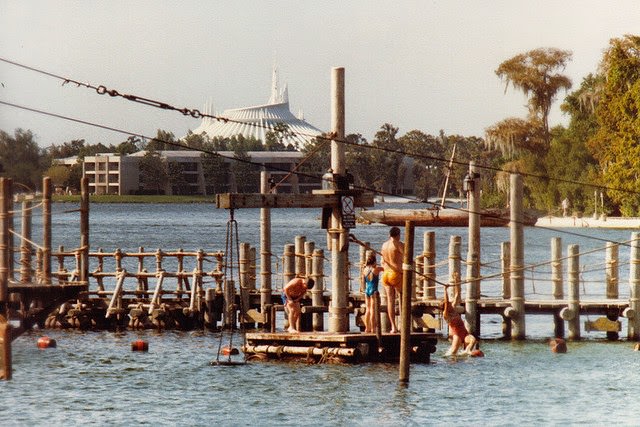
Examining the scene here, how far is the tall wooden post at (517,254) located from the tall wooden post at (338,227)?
17.7 ft

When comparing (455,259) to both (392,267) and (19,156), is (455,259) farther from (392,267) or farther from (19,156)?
(19,156)

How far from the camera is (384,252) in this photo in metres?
32.3

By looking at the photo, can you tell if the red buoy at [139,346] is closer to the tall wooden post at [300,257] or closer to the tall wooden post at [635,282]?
the tall wooden post at [300,257]

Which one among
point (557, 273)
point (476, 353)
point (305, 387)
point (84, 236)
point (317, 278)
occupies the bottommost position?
point (305, 387)

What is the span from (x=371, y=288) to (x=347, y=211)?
2.16 metres

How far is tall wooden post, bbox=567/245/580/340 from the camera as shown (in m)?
36.1

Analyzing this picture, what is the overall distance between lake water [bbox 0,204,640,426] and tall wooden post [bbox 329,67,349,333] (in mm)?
1362

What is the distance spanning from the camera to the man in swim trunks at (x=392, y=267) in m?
32.1

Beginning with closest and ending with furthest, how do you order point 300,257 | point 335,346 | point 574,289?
point 335,346
point 574,289
point 300,257

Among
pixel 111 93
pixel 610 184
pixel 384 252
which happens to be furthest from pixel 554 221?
pixel 111 93

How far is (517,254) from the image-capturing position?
36.6 metres

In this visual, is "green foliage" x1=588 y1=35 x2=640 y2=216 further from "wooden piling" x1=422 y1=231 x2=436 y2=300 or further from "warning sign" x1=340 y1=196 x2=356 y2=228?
"warning sign" x1=340 y1=196 x2=356 y2=228

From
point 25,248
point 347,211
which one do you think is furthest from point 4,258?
A: point 347,211

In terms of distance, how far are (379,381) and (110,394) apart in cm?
563
